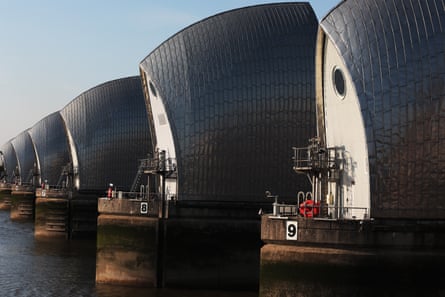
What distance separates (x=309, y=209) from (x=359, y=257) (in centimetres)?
369

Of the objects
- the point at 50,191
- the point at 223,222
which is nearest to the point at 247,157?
the point at 223,222

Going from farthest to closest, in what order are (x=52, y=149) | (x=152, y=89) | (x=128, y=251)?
1. (x=52, y=149)
2. (x=152, y=89)
3. (x=128, y=251)

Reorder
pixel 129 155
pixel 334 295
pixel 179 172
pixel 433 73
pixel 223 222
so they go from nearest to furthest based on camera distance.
→ pixel 334 295 → pixel 433 73 → pixel 223 222 → pixel 179 172 → pixel 129 155

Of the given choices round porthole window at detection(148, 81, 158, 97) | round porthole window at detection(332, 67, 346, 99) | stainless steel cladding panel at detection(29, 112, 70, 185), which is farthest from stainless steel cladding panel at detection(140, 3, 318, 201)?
stainless steel cladding panel at detection(29, 112, 70, 185)

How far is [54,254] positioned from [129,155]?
13.3 meters

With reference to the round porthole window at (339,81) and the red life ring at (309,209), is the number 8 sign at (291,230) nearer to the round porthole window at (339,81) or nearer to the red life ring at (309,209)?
the red life ring at (309,209)

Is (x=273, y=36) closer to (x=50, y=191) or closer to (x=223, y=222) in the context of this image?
(x=223, y=222)

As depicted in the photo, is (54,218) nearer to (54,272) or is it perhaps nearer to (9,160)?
(54,272)

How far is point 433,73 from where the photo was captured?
2853 centimetres

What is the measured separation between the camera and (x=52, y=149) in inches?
3120

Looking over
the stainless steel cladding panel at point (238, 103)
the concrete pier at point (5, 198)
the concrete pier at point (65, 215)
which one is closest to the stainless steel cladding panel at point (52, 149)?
the concrete pier at point (65, 215)

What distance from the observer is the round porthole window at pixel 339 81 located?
3092cm

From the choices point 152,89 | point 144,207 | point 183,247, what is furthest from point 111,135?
point 183,247

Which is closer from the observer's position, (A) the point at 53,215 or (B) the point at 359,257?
(B) the point at 359,257
